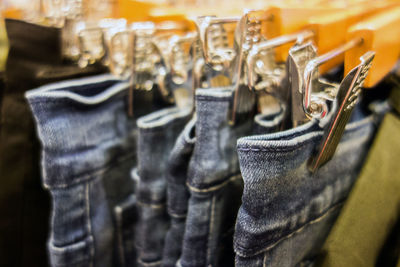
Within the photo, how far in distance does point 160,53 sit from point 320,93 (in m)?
0.27

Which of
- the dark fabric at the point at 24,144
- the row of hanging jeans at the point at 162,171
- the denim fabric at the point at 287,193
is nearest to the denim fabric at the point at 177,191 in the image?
the row of hanging jeans at the point at 162,171

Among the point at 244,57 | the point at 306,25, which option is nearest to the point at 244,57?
the point at 244,57

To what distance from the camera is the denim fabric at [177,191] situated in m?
0.38

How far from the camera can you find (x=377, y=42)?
351mm

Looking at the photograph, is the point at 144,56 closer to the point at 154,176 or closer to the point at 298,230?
the point at 154,176

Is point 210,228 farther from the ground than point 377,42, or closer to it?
closer to it

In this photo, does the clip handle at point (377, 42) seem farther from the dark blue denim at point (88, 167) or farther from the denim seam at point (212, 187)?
the dark blue denim at point (88, 167)

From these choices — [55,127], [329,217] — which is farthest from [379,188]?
[55,127]

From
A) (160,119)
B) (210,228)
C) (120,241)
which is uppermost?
(160,119)

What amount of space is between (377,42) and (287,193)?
0.21 m

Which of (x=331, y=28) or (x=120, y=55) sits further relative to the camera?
(x=120, y=55)

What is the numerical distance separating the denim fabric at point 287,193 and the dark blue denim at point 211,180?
66 millimetres

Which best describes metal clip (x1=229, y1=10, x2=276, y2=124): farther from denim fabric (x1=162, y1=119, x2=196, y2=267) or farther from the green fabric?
the green fabric

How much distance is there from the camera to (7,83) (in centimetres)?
50
